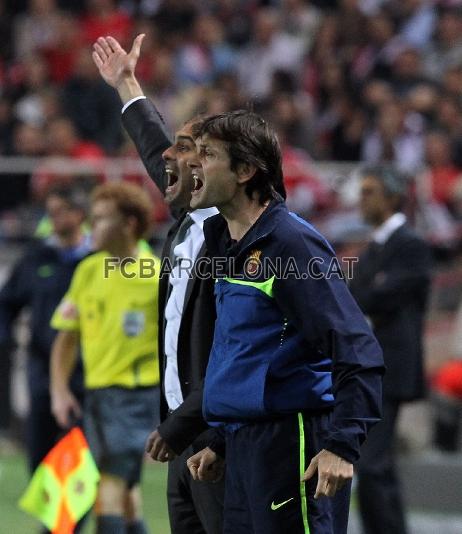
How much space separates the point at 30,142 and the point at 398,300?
18.7ft

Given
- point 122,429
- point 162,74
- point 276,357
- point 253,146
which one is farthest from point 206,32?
point 276,357

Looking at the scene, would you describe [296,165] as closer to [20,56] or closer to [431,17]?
[431,17]

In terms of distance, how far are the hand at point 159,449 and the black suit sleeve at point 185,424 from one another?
2 cm

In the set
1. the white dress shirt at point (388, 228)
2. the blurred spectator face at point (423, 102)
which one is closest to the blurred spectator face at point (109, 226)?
the white dress shirt at point (388, 228)

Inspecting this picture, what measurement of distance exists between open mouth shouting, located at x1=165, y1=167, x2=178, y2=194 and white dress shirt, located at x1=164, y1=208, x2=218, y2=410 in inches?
4.6

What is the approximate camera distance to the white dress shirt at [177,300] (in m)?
4.65

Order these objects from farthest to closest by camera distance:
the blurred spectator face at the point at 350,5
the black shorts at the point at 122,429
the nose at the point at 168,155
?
the blurred spectator face at the point at 350,5 < the black shorts at the point at 122,429 < the nose at the point at 168,155

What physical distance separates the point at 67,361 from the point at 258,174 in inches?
119

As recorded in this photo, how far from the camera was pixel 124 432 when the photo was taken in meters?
6.41

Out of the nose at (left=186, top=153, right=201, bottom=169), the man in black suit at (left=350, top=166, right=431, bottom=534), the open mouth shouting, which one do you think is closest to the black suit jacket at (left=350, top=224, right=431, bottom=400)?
the man in black suit at (left=350, top=166, right=431, bottom=534)

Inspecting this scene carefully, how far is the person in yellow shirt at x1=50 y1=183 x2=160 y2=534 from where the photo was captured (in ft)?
21.0

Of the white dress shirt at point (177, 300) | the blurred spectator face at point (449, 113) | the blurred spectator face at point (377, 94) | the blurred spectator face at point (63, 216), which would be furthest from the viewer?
the blurred spectator face at point (377, 94)

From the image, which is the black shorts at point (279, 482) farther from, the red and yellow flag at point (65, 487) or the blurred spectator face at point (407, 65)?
the blurred spectator face at point (407, 65)

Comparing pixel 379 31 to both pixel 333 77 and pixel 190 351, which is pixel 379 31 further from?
pixel 190 351
